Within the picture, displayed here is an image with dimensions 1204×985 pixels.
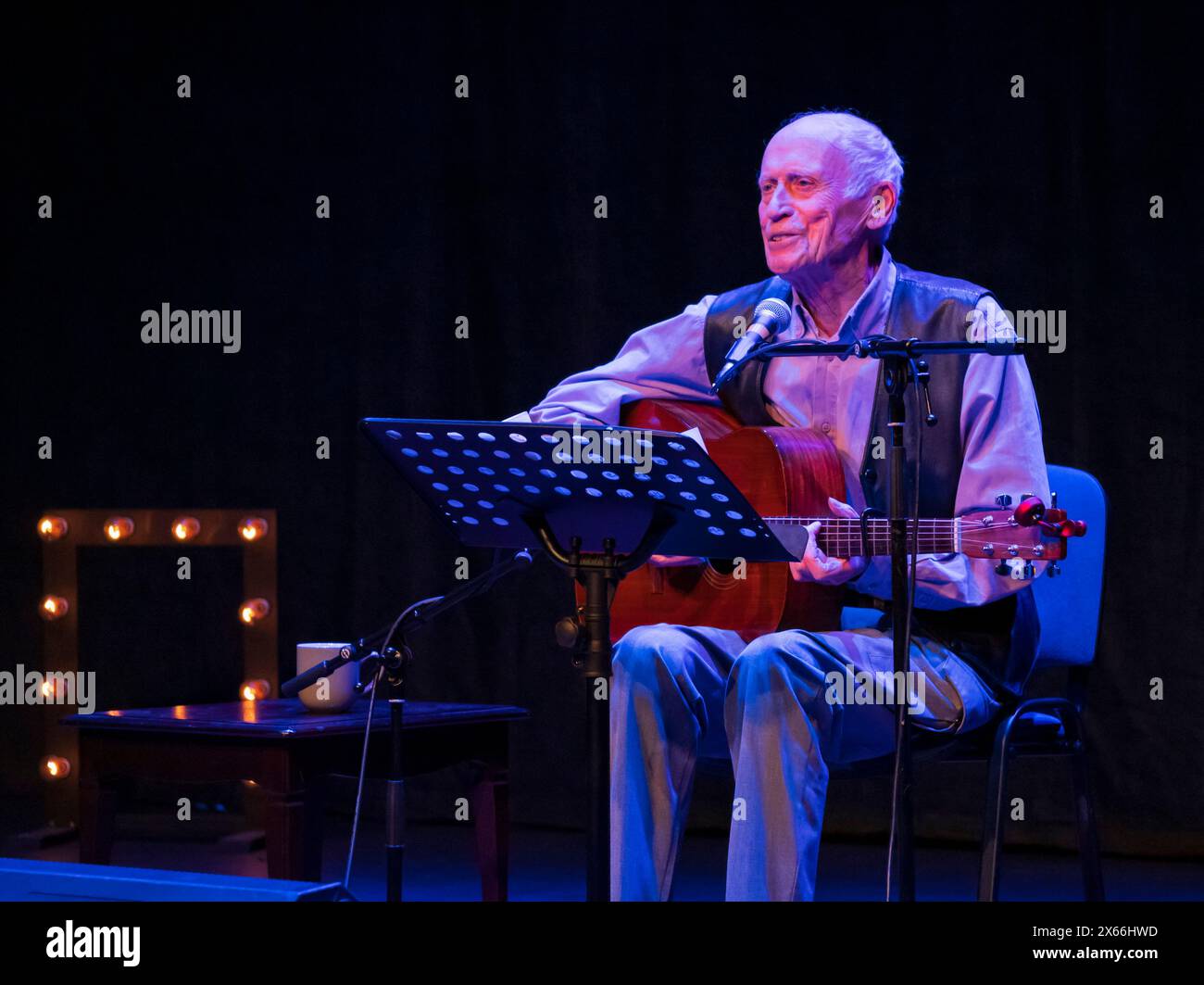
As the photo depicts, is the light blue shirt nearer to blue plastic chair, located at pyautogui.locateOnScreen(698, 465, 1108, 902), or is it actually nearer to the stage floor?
blue plastic chair, located at pyautogui.locateOnScreen(698, 465, 1108, 902)

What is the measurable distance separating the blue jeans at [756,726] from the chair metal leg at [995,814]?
0.07 meters

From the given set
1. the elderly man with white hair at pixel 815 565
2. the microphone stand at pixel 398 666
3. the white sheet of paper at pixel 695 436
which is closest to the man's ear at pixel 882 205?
the elderly man with white hair at pixel 815 565

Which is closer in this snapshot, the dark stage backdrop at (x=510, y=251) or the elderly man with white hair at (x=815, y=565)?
the elderly man with white hair at (x=815, y=565)

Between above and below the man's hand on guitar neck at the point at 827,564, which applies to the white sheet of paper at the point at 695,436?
above

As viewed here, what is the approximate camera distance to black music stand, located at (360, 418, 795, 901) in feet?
7.53

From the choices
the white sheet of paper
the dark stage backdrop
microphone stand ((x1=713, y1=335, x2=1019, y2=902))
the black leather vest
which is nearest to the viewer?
the white sheet of paper

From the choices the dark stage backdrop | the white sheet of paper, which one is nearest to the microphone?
the white sheet of paper

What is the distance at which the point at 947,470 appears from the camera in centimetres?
304

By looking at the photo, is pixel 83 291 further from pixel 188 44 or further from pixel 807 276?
pixel 807 276

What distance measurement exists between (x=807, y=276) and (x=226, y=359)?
256cm

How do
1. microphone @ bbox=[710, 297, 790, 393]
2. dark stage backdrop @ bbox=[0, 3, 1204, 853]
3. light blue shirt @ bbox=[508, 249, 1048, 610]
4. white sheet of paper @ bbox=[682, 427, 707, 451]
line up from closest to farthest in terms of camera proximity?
white sheet of paper @ bbox=[682, 427, 707, 451] < microphone @ bbox=[710, 297, 790, 393] < light blue shirt @ bbox=[508, 249, 1048, 610] < dark stage backdrop @ bbox=[0, 3, 1204, 853]

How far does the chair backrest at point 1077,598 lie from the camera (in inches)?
122

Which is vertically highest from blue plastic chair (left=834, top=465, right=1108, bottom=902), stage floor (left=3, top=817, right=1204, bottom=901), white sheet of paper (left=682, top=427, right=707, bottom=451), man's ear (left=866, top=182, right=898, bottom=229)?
man's ear (left=866, top=182, right=898, bottom=229)

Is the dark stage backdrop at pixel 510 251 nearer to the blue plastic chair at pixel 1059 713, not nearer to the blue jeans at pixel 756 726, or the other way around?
the blue plastic chair at pixel 1059 713
